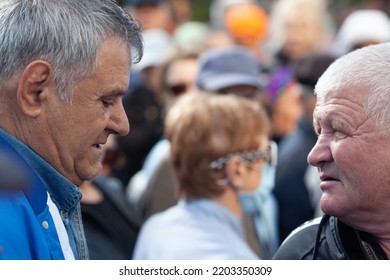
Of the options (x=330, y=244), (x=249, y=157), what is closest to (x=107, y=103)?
(x=330, y=244)

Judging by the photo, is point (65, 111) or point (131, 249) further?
point (131, 249)

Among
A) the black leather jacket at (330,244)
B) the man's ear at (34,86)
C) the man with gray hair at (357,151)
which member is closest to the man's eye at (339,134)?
the man with gray hair at (357,151)

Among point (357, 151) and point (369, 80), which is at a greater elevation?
point (369, 80)

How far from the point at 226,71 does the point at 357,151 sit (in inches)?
130

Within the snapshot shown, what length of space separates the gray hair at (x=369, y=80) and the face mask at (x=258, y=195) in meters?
1.65

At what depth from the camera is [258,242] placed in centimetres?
511

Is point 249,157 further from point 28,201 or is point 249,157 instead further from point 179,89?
point 179,89

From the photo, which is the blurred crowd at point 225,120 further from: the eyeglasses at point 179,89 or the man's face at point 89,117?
the man's face at point 89,117

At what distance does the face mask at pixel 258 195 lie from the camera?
4.34 meters

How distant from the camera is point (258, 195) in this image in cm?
444

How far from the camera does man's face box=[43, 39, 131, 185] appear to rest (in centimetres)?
240
